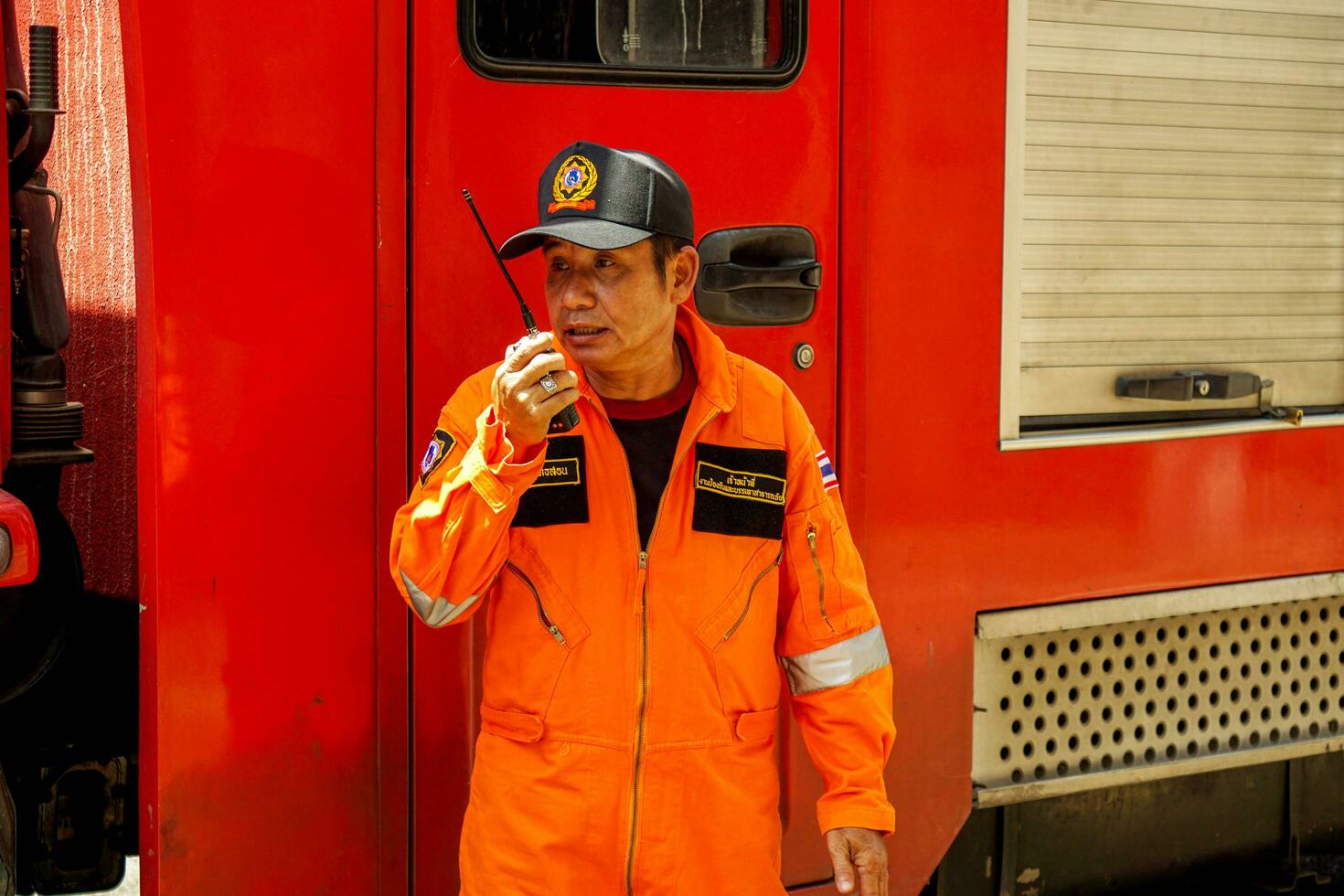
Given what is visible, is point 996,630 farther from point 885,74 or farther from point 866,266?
point 885,74

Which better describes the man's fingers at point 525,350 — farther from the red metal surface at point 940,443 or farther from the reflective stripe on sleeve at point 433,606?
A: the red metal surface at point 940,443

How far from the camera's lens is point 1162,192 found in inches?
110

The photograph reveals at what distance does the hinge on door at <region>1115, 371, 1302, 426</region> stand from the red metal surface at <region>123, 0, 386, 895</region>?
148 centimetres

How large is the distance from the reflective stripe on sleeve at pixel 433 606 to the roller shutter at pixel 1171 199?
1.18 meters

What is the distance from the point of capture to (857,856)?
216cm

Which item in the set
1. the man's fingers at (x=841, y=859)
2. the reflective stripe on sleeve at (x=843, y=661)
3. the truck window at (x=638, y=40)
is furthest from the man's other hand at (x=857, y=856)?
the truck window at (x=638, y=40)

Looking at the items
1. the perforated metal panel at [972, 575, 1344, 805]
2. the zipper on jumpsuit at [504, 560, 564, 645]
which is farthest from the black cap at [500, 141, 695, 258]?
the perforated metal panel at [972, 575, 1344, 805]

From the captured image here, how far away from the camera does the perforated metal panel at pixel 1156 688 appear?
2764 millimetres

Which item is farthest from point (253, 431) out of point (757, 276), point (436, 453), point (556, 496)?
point (757, 276)

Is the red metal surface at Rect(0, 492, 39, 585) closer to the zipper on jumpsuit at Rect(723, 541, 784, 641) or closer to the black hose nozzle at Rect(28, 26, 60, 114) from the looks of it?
the black hose nozzle at Rect(28, 26, 60, 114)

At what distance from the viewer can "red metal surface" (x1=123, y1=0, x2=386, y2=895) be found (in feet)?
7.01

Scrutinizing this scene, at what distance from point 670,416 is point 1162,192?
121 cm

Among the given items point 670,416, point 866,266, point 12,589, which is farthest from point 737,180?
point 12,589

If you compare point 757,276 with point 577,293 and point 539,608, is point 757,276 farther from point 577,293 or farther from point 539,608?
point 539,608
